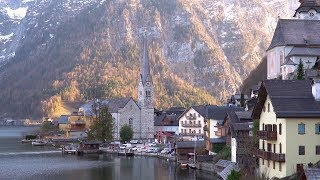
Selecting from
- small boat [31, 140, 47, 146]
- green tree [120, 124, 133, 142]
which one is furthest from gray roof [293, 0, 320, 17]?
small boat [31, 140, 47, 146]

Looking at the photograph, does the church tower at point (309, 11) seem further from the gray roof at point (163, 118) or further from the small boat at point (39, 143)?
the small boat at point (39, 143)

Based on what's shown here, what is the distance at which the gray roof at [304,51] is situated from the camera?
79312 mm

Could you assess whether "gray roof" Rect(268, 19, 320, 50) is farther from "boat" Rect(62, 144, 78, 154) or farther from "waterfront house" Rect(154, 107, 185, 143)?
"waterfront house" Rect(154, 107, 185, 143)

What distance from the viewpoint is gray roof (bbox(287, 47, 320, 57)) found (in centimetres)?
7931

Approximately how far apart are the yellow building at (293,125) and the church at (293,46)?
25777 millimetres

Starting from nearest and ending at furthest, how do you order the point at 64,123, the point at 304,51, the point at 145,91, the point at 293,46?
the point at 304,51
the point at 293,46
the point at 145,91
the point at 64,123

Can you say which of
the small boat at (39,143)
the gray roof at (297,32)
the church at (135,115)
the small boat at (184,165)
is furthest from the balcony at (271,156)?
the small boat at (39,143)

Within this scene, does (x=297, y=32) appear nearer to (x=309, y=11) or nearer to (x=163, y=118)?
(x=309, y=11)

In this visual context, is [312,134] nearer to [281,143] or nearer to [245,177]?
[281,143]

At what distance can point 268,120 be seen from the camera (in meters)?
53.5

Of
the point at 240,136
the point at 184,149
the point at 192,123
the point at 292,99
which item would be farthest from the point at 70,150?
the point at 292,99

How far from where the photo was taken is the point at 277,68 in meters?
83.7

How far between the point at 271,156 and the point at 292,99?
5.11 m

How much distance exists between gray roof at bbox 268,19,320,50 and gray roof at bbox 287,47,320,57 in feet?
2.90
